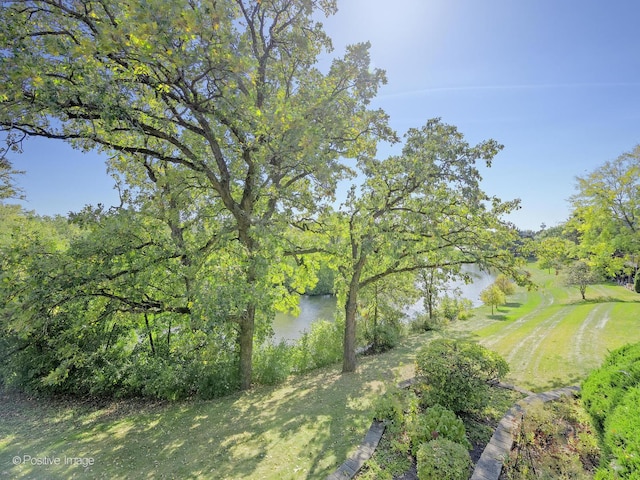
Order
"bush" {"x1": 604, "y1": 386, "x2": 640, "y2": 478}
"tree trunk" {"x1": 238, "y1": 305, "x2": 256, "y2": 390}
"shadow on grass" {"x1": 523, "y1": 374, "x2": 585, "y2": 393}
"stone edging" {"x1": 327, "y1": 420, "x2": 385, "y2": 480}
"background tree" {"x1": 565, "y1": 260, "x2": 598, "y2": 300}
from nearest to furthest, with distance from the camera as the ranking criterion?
"bush" {"x1": 604, "y1": 386, "x2": 640, "y2": 478}
"stone edging" {"x1": 327, "y1": 420, "x2": 385, "y2": 480}
"shadow on grass" {"x1": 523, "y1": 374, "x2": 585, "y2": 393}
"tree trunk" {"x1": 238, "y1": 305, "x2": 256, "y2": 390}
"background tree" {"x1": 565, "y1": 260, "x2": 598, "y2": 300}

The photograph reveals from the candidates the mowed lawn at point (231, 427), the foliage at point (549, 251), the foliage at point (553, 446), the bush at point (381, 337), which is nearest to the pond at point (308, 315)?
the bush at point (381, 337)

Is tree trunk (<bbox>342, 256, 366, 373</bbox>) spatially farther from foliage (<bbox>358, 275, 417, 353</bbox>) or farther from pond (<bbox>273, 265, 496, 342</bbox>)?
pond (<bbox>273, 265, 496, 342</bbox>)

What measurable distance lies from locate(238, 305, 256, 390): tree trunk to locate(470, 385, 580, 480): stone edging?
662 cm

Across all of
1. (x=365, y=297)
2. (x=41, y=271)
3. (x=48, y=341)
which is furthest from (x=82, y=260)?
(x=365, y=297)

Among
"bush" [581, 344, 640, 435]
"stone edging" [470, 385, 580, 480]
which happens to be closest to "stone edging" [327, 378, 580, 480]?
"stone edging" [470, 385, 580, 480]

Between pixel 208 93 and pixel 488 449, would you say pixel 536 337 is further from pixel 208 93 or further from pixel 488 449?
pixel 208 93

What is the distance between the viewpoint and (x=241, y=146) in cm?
698

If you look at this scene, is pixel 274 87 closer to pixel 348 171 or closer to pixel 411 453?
pixel 348 171

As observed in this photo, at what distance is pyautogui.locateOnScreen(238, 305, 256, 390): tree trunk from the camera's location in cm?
939

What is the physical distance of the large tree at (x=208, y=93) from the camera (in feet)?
14.4

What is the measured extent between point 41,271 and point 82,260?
0.75 meters

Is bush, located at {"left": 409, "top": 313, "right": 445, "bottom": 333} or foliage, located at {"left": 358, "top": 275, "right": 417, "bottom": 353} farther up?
foliage, located at {"left": 358, "top": 275, "right": 417, "bottom": 353}

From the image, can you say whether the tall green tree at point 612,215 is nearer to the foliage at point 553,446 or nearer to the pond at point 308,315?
the pond at point 308,315

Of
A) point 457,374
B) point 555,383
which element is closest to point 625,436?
point 457,374
